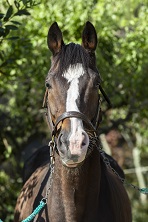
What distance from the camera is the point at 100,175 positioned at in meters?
4.11

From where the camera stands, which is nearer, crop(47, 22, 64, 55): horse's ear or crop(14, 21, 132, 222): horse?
crop(14, 21, 132, 222): horse

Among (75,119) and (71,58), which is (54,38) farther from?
(75,119)

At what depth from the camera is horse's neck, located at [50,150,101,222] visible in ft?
12.6

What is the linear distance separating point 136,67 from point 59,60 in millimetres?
3860

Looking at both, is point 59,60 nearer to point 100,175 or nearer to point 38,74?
point 100,175

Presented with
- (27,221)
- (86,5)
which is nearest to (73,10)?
(86,5)

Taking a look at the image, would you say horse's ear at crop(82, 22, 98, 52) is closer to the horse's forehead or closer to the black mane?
the black mane

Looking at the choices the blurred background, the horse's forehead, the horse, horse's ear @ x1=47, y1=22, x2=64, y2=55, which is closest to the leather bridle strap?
the horse

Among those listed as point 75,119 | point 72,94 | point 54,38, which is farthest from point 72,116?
point 54,38

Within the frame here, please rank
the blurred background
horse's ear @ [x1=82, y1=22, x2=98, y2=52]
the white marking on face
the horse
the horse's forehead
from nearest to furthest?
the white marking on face → the horse → the horse's forehead → horse's ear @ [x1=82, y1=22, x2=98, y2=52] → the blurred background

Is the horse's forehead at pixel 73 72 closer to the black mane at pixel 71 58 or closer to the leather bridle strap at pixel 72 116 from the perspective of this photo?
the black mane at pixel 71 58

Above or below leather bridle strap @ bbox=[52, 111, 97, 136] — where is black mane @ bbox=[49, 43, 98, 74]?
above

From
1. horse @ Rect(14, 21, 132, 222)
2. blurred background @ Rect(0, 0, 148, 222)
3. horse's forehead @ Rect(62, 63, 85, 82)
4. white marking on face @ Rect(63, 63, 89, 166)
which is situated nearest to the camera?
white marking on face @ Rect(63, 63, 89, 166)

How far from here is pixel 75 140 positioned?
11.1 feet
